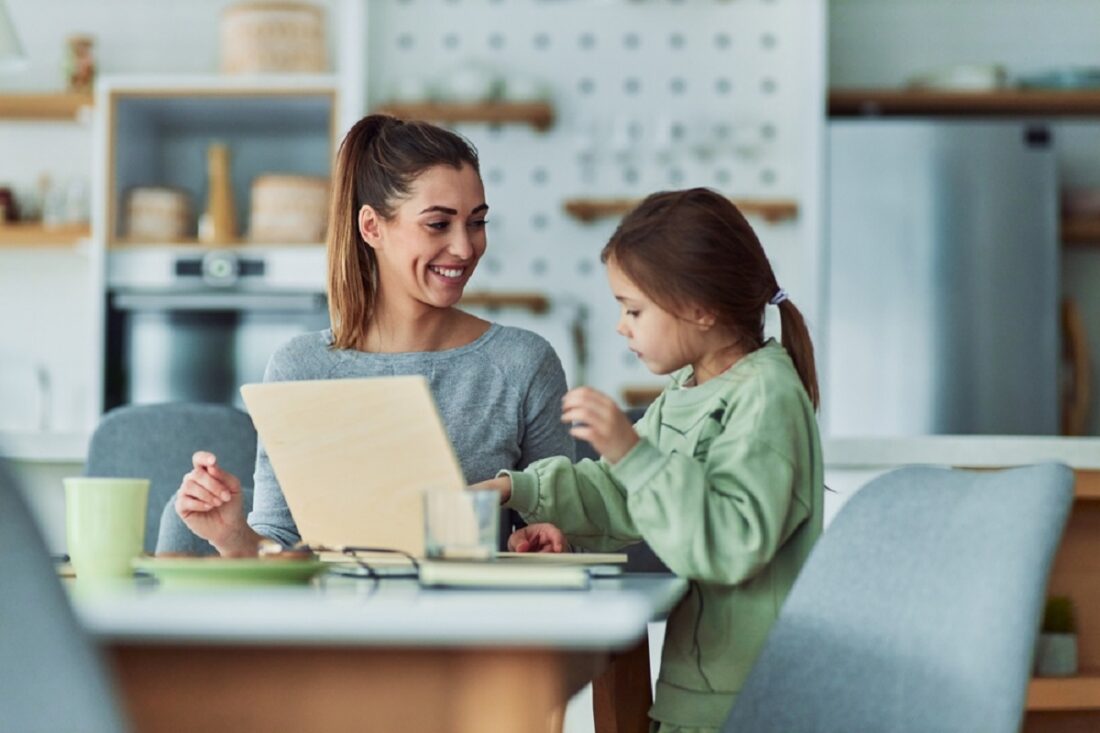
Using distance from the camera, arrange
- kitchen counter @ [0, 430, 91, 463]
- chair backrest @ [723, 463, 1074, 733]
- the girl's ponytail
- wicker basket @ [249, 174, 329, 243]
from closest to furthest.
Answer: chair backrest @ [723, 463, 1074, 733], the girl's ponytail, kitchen counter @ [0, 430, 91, 463], wicker basket @ [249, 174, 329, 243]

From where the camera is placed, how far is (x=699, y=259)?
4.81ft

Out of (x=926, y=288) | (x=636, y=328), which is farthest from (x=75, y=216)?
(x=636, y=328)

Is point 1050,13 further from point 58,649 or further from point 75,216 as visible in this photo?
point 58,649

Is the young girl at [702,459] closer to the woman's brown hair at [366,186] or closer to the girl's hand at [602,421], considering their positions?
the girl's hand at [602,421]

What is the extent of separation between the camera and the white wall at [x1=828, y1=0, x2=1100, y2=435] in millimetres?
5066

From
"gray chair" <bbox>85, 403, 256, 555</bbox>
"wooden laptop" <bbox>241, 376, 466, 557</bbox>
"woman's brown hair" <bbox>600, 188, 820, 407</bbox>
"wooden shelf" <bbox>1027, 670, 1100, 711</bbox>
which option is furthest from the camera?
"wooden shelf" <bbox>1027, 670, 1100, 711</bbox>

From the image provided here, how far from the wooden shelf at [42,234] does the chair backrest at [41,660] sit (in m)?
4.50

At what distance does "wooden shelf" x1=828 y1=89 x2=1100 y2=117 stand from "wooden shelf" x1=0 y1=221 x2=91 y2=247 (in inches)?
93.9

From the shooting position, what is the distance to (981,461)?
2686 mm

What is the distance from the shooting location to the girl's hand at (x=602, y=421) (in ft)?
4.09

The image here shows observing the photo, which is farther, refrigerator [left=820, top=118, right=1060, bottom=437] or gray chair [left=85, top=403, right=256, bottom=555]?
refrigerator [left=820, top=118, right=1060, bottom=437]

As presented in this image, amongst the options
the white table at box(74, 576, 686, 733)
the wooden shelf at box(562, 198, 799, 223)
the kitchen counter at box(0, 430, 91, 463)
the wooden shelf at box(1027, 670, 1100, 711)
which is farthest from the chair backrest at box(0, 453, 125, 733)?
the wooden shelf at box(562, 198, 799, 223)

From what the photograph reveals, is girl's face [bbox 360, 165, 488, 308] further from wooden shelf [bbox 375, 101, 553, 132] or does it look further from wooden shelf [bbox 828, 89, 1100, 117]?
wooden shelf [bbox 828, 89, 1100, 117]

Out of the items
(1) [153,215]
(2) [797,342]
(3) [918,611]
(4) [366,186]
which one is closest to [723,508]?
(3) [918,611]
